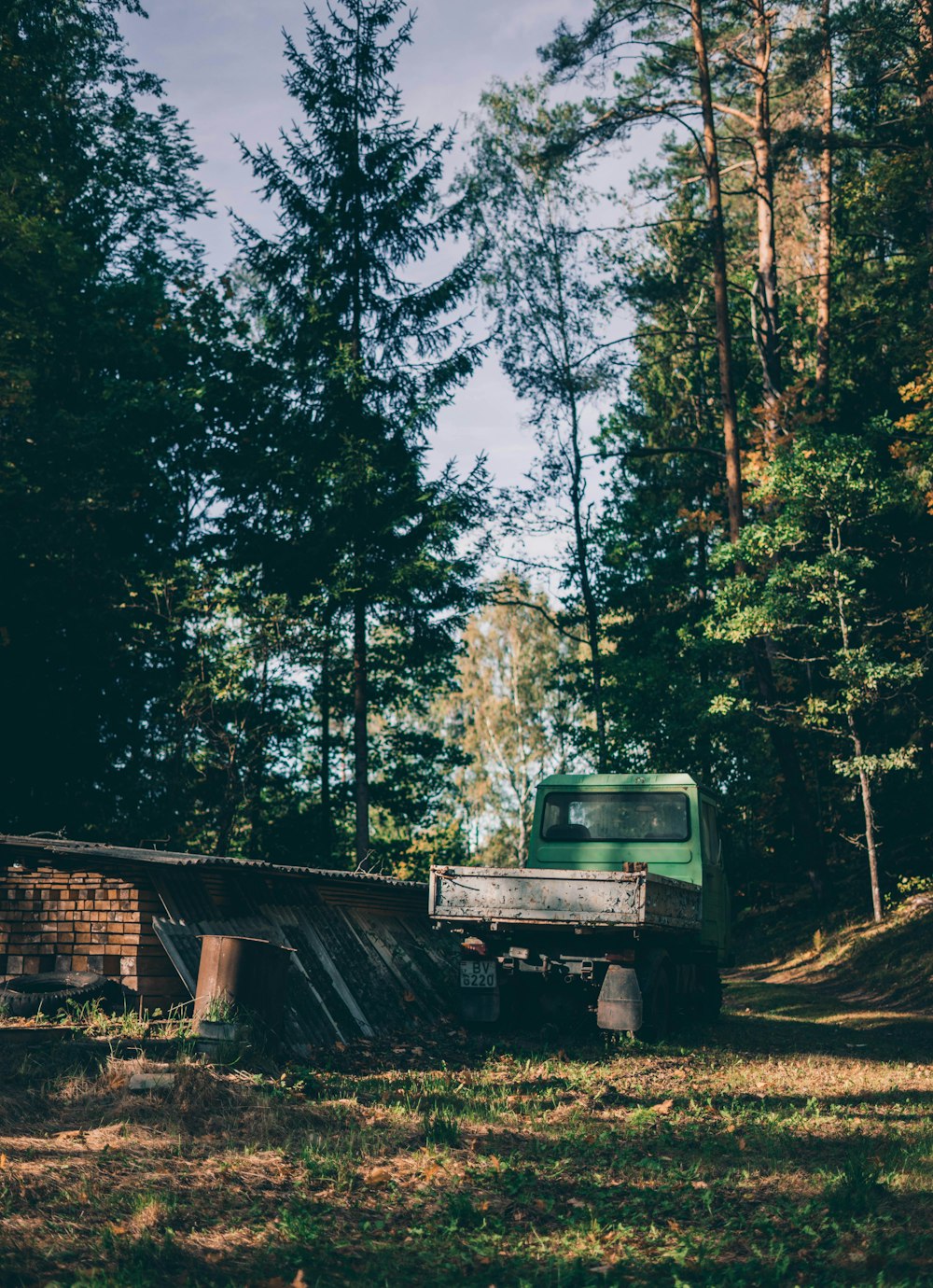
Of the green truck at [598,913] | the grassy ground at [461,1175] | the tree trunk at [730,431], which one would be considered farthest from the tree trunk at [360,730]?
the grassy ground at [461,1175]

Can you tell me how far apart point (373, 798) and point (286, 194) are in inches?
474

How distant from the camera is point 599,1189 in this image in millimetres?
6066

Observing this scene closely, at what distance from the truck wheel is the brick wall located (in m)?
4.31

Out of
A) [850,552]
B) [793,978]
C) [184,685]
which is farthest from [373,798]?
[850,552]

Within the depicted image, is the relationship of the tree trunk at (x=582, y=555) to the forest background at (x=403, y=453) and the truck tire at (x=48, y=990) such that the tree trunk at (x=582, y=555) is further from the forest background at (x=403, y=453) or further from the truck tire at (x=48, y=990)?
the truck tire at (x=48, y=990)

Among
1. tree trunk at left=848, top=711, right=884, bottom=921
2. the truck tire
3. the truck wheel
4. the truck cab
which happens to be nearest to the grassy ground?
the truck wheel

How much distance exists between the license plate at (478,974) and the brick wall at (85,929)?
2.58 m

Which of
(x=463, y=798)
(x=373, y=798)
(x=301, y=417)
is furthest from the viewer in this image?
(x=463, y=798)

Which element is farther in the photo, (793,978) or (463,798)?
(463,798)

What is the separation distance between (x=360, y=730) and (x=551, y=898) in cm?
1013

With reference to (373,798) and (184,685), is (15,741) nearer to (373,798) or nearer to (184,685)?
(184,685)

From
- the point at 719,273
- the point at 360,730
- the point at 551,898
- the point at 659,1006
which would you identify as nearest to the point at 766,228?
the point at 719,273

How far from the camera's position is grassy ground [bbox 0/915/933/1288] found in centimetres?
488

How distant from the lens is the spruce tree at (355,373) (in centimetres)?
2019
